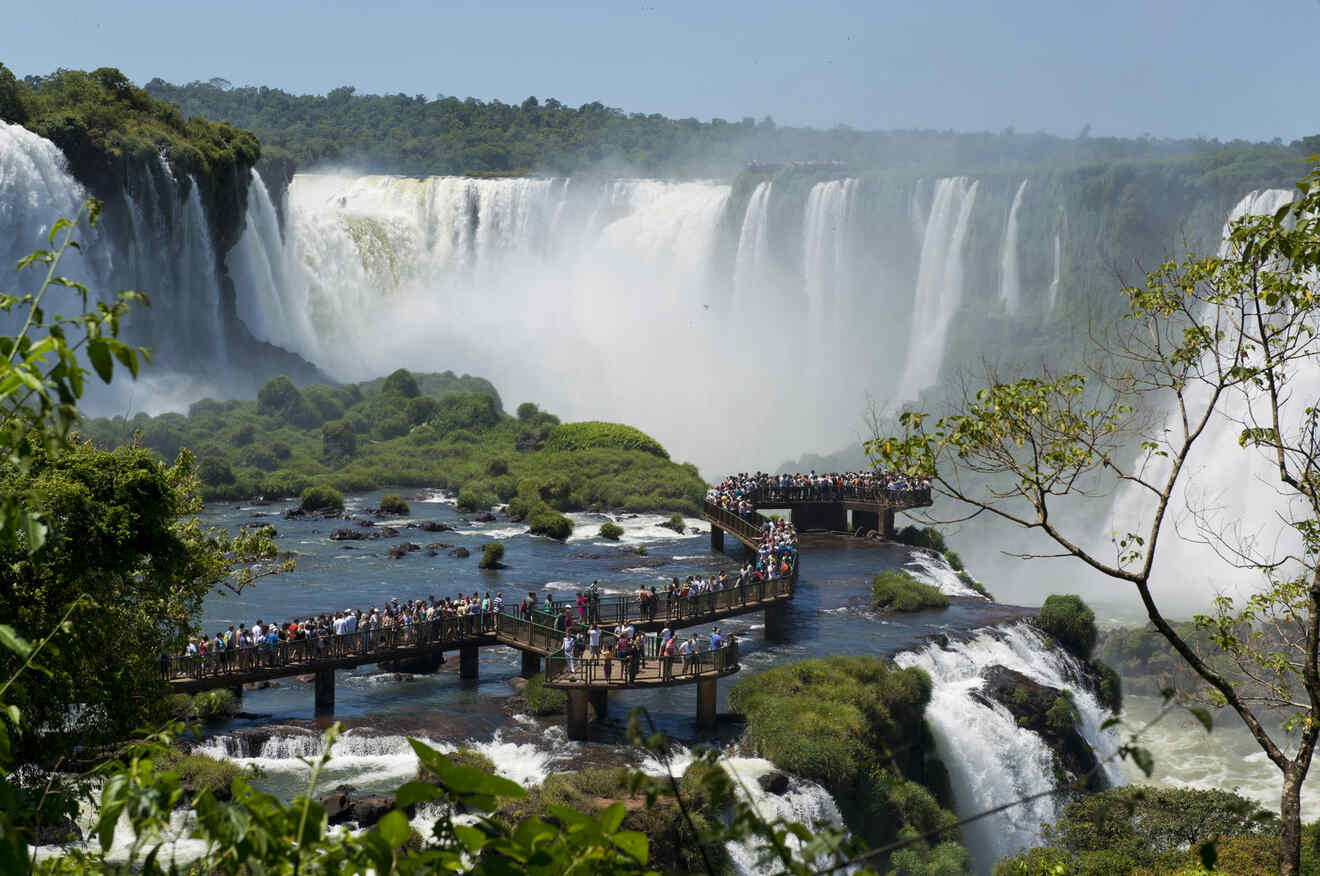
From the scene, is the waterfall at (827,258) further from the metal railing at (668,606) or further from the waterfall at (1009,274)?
the metal railing at (668,606)

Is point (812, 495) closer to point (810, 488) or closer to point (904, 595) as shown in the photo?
point (810, 488)

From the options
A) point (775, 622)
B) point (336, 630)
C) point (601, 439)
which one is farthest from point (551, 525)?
point (336, 630)

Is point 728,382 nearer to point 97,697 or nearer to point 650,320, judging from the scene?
point 650,320

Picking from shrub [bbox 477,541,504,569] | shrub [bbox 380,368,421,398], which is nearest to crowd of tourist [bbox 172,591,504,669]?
shrub [bbox 477,541,504,569]

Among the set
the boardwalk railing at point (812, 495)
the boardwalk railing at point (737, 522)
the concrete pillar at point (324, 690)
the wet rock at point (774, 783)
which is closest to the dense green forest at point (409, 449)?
the boardwalk railing at point (812, 495)

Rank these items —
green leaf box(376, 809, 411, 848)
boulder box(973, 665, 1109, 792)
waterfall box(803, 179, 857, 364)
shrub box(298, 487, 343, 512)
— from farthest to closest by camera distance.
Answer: waterfall box(803, 179, 857, 364)
shrub box(298, 487, 343, 512)
boulder box(973, 665, 1109, 792)
green leaf box(376, 809, 411, 848)

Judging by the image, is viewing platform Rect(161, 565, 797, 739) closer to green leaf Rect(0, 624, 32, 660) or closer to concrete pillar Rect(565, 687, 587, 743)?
concrete pillar Rect(565, 687, 587, 743)
